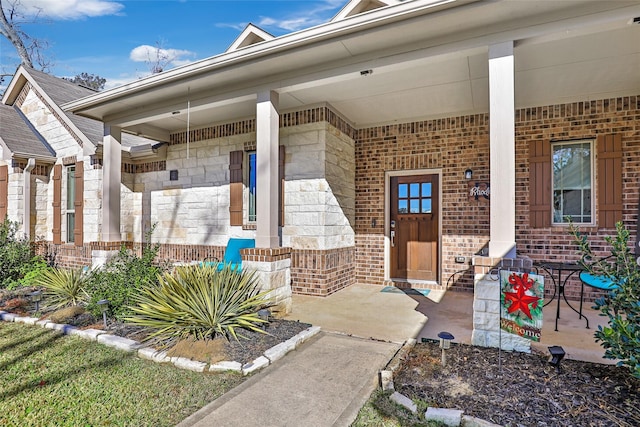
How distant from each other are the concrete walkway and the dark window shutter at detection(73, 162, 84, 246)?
20.2ft

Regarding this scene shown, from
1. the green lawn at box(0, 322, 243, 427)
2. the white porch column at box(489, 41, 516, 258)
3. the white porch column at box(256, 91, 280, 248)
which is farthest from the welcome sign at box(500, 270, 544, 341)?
the white porch column at box(256, 91, 280, 248)

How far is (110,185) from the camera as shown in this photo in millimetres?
5828

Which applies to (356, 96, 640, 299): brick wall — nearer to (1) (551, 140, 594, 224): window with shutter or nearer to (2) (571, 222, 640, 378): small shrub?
(1) (551, 140, 594, 224): window with shutter

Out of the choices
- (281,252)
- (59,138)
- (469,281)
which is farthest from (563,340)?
(59,138)

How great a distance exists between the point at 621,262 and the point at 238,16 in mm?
7582

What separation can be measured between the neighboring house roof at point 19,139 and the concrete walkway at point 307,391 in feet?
24.8

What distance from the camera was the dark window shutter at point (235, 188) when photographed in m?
6.06

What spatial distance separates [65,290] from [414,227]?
5.43 meters

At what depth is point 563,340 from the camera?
127 inches

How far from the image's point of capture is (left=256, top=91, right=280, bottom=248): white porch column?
418 cm

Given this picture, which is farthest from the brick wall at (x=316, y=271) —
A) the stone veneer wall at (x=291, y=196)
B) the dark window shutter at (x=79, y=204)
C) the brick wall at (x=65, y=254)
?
the dark window shutter at (x=79, y=204)

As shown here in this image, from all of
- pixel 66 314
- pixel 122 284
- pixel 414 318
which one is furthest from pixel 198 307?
pixel 414 318

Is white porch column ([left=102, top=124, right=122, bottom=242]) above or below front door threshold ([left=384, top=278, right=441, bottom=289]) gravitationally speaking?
above

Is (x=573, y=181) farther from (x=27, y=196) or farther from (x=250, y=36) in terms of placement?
(x=27, y=196)
